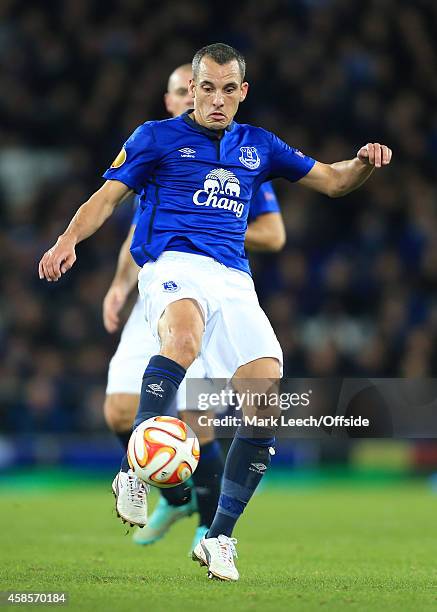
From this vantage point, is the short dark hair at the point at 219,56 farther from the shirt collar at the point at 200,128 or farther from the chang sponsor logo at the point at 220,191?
the chang sponsor logo at the point at 220,191

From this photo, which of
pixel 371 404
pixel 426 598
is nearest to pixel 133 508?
pixel 426 598

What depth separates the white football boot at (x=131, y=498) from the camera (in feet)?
16.1

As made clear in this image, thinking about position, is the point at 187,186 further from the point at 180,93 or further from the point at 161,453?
the point at 180,93

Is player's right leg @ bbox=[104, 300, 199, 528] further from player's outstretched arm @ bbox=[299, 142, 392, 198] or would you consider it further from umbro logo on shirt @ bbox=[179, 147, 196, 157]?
umbro logo on shirt @ bbox=[179, 147, 196, 157]

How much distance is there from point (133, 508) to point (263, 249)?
8.16 feet

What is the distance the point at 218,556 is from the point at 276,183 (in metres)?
11.0

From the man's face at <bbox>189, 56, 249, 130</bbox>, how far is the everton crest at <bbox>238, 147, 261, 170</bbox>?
16 centimetres

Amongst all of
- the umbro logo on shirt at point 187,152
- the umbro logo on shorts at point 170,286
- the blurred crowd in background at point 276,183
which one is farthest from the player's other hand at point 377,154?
the blurred crowd in background at point 276,183

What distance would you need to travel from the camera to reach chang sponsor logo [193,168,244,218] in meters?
5.46

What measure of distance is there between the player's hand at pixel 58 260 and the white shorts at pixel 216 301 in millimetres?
442

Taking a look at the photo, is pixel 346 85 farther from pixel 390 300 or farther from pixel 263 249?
pixel 263 249

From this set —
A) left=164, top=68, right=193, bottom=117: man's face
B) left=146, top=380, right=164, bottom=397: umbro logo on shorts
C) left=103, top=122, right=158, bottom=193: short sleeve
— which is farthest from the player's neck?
left=164, top=68, right=193, bottom=117: man's face

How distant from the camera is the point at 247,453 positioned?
534 cm

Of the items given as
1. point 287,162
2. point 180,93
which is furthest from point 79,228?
point 180,93
